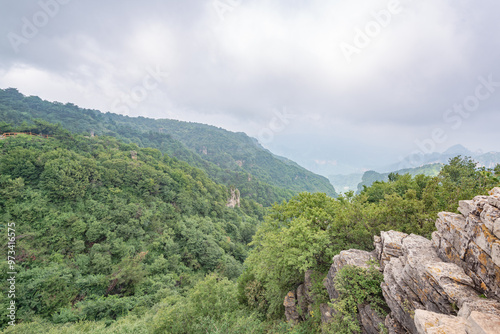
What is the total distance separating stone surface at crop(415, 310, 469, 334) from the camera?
4305mm

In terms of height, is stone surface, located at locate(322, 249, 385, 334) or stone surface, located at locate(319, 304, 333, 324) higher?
stone surface, located at locate(322, 249, 385, 334)

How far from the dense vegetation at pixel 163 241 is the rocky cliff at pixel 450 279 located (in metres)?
1.35

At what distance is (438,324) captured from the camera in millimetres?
4598

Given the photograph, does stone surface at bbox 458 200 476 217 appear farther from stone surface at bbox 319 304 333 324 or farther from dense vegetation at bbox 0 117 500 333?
stone surface at bbox 319 304 333 324

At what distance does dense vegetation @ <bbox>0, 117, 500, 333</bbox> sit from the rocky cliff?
1351 millimetres

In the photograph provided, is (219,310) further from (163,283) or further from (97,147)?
(97,147)

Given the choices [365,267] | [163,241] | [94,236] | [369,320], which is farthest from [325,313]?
[94,236]

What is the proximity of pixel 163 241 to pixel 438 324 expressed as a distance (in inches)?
1717

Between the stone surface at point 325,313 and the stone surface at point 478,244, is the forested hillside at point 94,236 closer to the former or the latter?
the stone surface at point 325,313

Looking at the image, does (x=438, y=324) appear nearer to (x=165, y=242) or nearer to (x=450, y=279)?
(x=450, y=279)

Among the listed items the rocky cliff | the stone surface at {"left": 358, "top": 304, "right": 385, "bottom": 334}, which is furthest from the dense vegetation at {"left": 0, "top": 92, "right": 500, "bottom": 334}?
the rocky cliff

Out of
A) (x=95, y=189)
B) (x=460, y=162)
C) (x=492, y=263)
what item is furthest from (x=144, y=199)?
(x=460, y=162)

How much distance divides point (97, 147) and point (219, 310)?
229 feet

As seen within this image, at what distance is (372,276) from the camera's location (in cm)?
841
